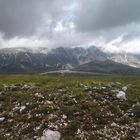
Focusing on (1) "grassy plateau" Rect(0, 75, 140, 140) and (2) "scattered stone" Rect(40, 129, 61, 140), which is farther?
(1) "grassy plateau" Rect(0, 75, 140, 140)

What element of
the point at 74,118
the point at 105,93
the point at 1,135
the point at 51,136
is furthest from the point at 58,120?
the point at 105,93

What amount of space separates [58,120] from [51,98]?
5674mm

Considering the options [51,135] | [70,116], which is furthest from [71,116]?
[51,135]

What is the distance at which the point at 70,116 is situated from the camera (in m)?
23.3

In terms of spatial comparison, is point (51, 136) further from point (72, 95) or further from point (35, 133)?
point (72, 95)

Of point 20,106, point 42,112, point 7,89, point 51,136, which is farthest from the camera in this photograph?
point 7,89

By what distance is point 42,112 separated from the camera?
24.5 metres

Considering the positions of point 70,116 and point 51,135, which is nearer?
point 51,135

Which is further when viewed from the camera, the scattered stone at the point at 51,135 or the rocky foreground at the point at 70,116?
the rocky foreground at the point at 70,116

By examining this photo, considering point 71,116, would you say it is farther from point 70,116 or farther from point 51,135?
point 51,135

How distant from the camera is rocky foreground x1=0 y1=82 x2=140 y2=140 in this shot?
20.5m

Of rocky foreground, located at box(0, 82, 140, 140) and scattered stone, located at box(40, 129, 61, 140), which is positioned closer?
scattered stone, located at box(40, 129, 61, 140)

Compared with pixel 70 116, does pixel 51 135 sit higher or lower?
lower

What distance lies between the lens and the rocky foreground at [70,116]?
20.5 m
